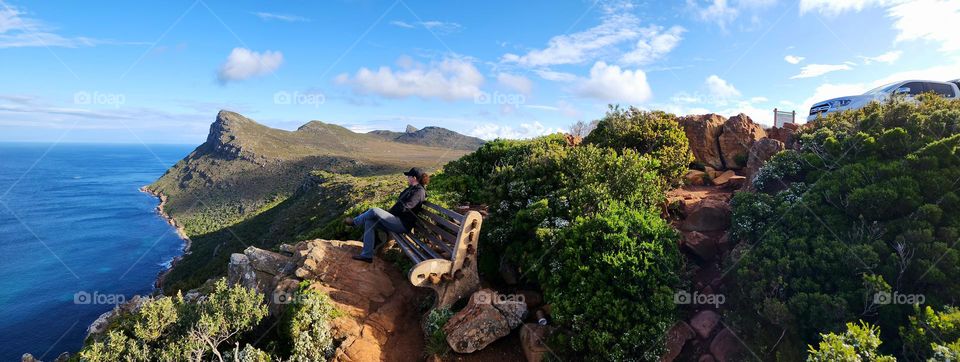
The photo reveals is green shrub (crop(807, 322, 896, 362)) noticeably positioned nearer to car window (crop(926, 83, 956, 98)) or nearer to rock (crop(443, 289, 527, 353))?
rock (crop(443, 289, 527, 353))

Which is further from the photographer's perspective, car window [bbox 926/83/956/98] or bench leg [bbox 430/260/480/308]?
car window [bbox 926/83/956/98]

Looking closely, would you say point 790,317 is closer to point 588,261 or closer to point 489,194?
point 588,261

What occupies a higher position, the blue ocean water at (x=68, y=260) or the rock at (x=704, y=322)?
the rock at (x=704, y=322)

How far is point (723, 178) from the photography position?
36.6 feet

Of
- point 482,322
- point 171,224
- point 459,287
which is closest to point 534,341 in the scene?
point 482,322

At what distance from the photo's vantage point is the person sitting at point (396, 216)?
7406 millimetres

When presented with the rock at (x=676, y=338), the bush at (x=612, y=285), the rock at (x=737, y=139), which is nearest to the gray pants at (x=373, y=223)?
the bush at (x=612, y=285)

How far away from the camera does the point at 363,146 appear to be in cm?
16775

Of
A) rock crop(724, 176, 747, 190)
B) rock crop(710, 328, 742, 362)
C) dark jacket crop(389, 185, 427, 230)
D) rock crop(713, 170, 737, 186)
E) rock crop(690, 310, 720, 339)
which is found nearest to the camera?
rock crop(710, 328, 742, 362)

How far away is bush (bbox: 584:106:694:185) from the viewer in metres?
10.1

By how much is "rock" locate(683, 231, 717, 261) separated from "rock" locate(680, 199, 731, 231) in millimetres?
551

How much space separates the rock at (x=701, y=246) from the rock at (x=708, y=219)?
55cm

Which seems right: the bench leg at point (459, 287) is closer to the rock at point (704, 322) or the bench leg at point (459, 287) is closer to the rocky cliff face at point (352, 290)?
the rocky cliff face at point (352, 290)

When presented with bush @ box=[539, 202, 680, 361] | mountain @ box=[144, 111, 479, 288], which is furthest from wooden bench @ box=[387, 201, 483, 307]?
mountain @ box=[144, 111, 479, 288]
